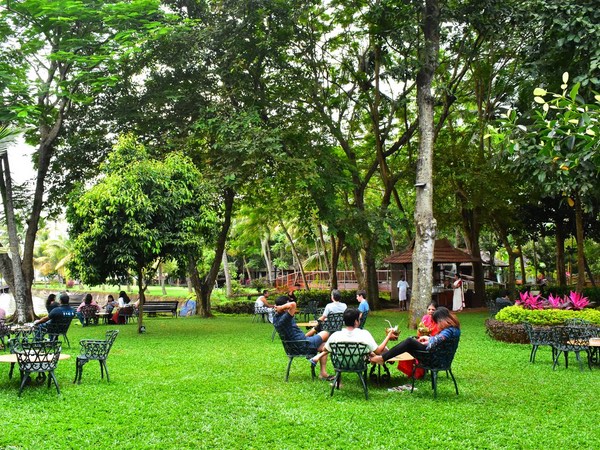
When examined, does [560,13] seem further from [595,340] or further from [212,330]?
[212,330]

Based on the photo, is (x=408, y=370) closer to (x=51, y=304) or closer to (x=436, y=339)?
(x=436, y=339)

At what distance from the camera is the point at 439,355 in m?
7.58

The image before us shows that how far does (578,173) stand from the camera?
11.4m

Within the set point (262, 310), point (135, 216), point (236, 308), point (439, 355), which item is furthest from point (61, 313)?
point (236, 308)

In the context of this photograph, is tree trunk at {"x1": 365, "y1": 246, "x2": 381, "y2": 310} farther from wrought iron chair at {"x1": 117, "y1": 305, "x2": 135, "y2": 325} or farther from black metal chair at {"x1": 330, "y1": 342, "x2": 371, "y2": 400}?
black metal chair at {"x1": 330, "y1": 342, "x2": 371, "y2": 400}

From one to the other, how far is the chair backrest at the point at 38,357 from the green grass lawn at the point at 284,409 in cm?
40

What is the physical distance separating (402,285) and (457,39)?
10421mm

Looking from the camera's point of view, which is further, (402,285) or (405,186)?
(405,186)

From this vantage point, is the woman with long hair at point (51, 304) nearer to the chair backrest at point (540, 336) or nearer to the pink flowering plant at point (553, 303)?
the chair backrest at point (540, 336)

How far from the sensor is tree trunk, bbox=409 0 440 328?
1562cm

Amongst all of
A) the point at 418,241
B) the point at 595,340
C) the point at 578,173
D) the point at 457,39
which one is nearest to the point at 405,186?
the point at 457,39

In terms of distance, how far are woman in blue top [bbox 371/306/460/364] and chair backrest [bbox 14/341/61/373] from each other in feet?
13.9

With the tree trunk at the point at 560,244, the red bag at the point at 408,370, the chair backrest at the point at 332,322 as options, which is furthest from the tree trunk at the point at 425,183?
the tree trunk at the point at 560,244

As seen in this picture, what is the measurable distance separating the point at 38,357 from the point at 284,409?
3.33 meters
